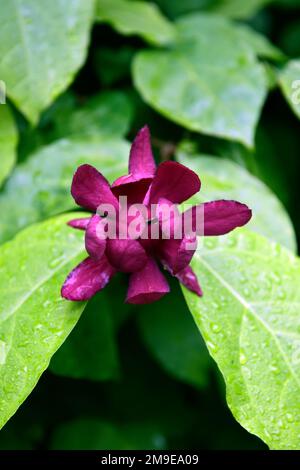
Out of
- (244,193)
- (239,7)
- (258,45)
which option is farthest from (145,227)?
(239,7)

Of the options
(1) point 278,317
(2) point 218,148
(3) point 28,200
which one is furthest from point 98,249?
(2) point 218,148

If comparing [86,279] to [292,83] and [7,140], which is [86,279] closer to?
[7,140]

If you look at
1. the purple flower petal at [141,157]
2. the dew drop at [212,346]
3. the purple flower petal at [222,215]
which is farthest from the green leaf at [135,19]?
the dew drop at [212,346]

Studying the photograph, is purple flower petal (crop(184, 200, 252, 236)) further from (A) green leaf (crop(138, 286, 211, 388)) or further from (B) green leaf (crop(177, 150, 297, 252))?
(A) green leaf (crop(138, 286, 211, 388))

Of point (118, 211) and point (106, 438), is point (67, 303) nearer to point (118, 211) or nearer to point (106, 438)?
point (118, 211)

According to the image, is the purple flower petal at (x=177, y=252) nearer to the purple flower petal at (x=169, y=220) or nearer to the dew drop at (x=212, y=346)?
the purple flower petal at (x=169, y=220)

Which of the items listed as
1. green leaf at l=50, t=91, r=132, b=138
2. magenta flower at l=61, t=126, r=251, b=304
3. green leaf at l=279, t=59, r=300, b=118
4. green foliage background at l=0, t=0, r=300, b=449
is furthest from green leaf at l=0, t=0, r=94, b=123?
green leaf at l=279, t=59, r=300, b=118
